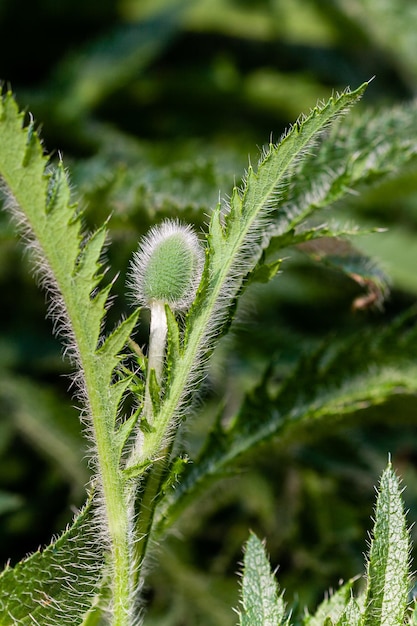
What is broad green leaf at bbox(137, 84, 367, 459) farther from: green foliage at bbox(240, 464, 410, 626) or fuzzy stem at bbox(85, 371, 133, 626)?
green foliage at bbox(240, 464, 410, 626)

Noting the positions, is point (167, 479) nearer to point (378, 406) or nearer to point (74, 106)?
point (378, 406)

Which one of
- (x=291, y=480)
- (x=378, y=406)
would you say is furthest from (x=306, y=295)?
(x=378, y=406)

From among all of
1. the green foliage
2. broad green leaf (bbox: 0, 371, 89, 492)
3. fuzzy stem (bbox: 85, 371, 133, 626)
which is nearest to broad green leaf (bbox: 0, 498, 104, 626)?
fuzzy stem (bbox: 85, 371, 133, 626)

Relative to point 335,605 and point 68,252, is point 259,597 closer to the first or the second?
point 335,605

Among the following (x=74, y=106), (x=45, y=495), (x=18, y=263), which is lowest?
(x=45, y=495)

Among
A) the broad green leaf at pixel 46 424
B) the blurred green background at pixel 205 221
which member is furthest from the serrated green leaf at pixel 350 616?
the broad green leaf at pixel 46 424

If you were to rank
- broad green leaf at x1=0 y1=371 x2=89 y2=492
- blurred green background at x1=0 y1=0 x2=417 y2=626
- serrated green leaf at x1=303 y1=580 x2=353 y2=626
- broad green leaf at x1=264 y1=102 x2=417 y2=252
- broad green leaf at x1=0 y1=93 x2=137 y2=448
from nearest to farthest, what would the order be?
broad green leaf at x1=0 y1=93 x2=137 y2=448
serrated green leaf at x1=303 y1=580 x2=353 y2=626
broad green leaf at x1=264 y1=102 x2=417 y2=252
blurred green background at x1=0 y1=0 x2=417 y2=626
broad green leaf at x1=0 y1=371 x2=89 y2=492

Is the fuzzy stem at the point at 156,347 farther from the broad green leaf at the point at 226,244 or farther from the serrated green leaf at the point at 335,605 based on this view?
the serrated green leaf at the point at 335,605
